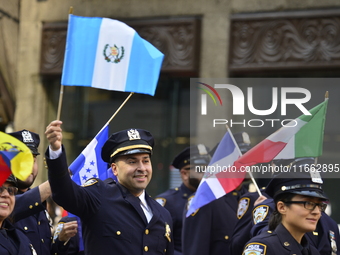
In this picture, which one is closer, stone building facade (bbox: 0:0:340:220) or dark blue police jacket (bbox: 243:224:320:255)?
dark blue police jacket (bbox: 243:224:320:255)

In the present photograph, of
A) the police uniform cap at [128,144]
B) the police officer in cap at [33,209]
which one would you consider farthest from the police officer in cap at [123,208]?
the police officer in cap at [33,209]

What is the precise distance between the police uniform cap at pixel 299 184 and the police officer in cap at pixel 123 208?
0.93m

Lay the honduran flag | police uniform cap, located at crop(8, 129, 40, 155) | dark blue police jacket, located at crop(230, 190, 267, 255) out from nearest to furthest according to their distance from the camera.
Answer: police uniform cap, located at crop(8, 129, 40, 155) < dark blue police jacket, located at crop(230, 190, 267, 255) < the honduran flag

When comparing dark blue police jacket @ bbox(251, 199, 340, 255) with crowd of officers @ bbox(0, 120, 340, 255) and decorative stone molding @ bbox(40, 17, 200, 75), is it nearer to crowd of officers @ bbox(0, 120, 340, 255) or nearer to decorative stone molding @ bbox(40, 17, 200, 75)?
crowd of officers @ bbox(0, 120, 340, 255)

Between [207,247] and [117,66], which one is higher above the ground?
[117,66]

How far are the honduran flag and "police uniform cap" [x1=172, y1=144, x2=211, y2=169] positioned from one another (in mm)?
1717

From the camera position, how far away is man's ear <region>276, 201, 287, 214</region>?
4.63 m

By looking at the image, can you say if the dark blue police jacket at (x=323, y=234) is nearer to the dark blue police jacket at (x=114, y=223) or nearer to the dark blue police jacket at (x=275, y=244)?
the dark blue police jacket at (x=275, y=244)

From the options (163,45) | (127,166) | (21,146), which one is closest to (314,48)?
(163,45)

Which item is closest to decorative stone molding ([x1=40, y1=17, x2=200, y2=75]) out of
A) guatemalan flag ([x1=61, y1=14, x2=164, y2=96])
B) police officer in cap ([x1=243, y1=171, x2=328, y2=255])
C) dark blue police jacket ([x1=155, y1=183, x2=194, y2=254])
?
dark blue police jacket ([x1=155, y1=183, x2=194, y2=254])

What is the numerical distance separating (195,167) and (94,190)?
343 cm

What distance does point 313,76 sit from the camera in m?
11.5

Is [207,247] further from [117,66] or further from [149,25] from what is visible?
[149,25]

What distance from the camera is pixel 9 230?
438cm
